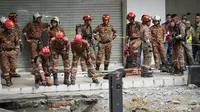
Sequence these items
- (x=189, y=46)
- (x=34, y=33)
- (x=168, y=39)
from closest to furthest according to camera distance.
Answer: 1. (x=34, y=33)
2. (x=189, y=46)
3. (x=168, y=39)

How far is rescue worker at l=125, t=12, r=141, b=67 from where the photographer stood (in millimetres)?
13359

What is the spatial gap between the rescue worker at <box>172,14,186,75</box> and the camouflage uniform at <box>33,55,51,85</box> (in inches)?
148

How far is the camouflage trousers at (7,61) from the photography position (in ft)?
37.7

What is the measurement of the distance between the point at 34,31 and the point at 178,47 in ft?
14.1

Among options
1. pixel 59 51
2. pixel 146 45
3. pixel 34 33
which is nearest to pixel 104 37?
pixel 146 45

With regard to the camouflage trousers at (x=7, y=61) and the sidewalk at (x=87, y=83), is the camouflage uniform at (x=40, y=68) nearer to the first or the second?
the sidewalk at (x=87, y=83)

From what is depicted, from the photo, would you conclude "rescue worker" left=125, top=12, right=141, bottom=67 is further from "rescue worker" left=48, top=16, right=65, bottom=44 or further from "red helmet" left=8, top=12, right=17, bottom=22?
"red helmet" left=8, top=12, right=17, bottom=22

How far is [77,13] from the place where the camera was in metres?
14.9

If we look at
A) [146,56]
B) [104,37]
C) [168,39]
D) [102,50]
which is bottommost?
[146,56]

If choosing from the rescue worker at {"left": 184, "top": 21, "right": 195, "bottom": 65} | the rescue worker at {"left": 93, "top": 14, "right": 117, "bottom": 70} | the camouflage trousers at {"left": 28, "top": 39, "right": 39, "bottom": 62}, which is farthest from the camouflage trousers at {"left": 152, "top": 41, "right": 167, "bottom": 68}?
the camouflage trousers at {"left": 28, "top": 39, "right": 39, "bottom": 62}

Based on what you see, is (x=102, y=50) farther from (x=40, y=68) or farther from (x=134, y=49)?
(x=40, y=68)

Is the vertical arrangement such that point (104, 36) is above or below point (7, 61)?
above

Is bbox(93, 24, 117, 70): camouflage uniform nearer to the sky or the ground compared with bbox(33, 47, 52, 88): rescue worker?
nearer to the sky

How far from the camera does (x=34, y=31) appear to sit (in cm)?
1348
